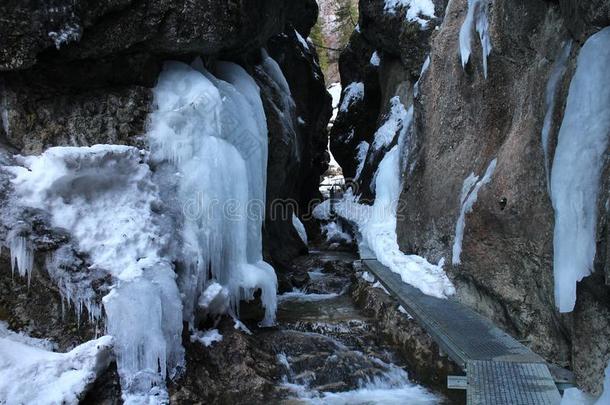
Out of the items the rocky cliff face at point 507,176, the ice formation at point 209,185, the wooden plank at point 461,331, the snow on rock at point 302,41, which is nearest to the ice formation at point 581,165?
the rocky cliff face at point 507,176

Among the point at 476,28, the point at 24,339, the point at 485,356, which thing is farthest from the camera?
the point at 476,28

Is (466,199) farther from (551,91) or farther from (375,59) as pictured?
(375,59)

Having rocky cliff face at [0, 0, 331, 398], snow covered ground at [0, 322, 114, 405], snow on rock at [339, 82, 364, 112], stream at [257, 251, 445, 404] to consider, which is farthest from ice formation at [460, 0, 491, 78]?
snow on rock at [339, 82, 364, 112]

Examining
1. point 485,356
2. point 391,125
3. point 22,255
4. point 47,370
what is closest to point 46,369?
point 47,370

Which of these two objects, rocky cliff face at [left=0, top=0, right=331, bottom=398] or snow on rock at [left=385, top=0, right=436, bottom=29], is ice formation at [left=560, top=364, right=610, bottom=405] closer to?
rocky cliff face at [left=0, top=0, right=331, bottom=398]

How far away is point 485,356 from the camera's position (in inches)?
185

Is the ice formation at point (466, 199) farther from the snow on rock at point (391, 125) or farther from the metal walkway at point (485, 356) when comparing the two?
the snow on rock at point (391, 125)

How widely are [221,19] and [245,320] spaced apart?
5.06 meters

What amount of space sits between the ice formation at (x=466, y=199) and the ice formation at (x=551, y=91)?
1.30m

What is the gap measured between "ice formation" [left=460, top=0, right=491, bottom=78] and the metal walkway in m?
3.61

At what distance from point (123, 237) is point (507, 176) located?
4.71 meters

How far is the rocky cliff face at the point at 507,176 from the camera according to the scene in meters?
4.25

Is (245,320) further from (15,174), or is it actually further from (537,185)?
(537,185)

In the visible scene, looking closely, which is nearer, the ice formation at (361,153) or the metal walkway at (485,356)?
the metal walkway at (485,356)
